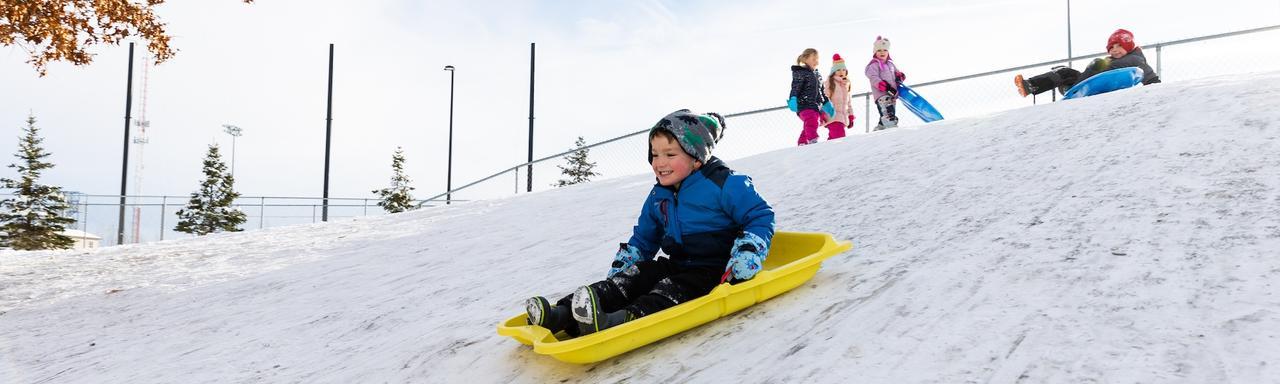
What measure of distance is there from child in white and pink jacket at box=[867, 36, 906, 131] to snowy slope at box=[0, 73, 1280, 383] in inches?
100

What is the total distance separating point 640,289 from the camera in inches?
108

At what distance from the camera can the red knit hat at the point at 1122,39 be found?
7.28 m

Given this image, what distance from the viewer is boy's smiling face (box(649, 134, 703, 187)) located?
9.32ft

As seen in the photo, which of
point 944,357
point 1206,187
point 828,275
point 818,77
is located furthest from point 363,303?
point 818,77

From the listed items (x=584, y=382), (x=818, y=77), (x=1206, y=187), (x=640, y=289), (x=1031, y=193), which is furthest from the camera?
(x=818, y=77)

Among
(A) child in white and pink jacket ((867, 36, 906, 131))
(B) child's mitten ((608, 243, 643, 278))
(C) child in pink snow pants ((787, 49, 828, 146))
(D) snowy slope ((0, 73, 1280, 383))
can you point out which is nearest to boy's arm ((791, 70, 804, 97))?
(C) child in pink snow pants ((787, 49, 828, 146))

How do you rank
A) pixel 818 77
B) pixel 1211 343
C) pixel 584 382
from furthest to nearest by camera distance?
pixel 818 77
pixel 584 382
pixel 1211 343

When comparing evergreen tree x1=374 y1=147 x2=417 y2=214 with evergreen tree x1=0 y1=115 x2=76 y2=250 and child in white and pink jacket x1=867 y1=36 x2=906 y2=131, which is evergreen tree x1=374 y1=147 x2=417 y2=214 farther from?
child in white and pink jacket x1=867 y1=36 x2=906 y2=131

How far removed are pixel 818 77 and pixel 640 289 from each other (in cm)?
633

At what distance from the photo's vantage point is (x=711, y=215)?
2834 mm

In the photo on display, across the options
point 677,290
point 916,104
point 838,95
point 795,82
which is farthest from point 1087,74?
point 677,290

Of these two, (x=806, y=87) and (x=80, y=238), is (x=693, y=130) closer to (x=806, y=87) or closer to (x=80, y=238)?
(x=806, y=87)

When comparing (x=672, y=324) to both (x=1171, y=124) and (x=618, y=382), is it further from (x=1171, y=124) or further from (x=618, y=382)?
(x=1171, y=124)

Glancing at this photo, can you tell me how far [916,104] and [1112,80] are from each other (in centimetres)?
256
